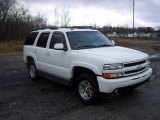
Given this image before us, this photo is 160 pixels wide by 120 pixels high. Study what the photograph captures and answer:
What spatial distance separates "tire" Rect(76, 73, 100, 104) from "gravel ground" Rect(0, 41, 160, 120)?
165 millimetres

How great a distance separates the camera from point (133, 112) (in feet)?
19.6

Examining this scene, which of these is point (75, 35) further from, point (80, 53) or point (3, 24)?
point (3, 24)

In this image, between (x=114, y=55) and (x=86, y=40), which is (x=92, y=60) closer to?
(x=114, y=55)

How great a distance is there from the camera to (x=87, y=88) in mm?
6695

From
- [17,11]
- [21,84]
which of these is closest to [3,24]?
[17,11]

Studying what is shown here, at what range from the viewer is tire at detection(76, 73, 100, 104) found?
6375mm

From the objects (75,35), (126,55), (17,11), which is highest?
(17,11)

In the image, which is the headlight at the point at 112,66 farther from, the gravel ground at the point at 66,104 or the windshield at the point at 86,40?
the windshield at the point at 86,40

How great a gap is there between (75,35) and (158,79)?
375 centimetres

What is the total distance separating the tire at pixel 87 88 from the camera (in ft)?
20.9

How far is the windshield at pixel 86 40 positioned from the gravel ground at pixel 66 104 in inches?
56.1

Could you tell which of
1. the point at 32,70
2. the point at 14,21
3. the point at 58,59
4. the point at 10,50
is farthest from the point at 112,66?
the point at 14,21

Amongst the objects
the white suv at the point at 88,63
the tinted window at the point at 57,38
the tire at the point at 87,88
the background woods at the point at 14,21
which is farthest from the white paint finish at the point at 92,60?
the background woods at the point at 14,21

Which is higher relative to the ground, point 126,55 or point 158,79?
point 126,55
